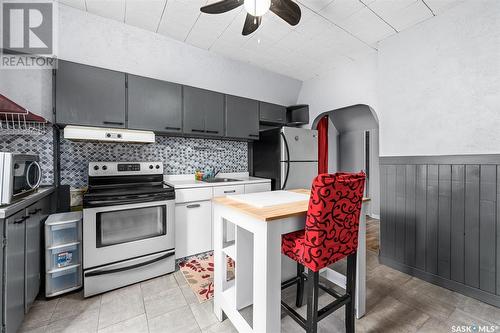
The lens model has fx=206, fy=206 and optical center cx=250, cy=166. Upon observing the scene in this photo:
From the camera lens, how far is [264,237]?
3.71 feet

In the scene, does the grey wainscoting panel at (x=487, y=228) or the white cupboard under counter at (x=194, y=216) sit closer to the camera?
the grey wainscoting panel at (x=487, y=228)

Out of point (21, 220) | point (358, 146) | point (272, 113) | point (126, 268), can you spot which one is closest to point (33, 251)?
point (21, 220)

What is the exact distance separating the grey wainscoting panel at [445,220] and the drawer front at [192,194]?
7.37ft

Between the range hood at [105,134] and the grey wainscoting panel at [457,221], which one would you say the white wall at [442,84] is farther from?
the range hood at [105,134]

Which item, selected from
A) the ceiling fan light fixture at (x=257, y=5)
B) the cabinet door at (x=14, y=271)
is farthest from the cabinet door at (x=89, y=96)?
the ceiling fan light fixture at (x=257, y=5)

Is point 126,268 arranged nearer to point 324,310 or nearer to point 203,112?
point 324,310

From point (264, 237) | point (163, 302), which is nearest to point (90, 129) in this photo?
point (163, 302)

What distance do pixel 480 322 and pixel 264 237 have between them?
6.41ft

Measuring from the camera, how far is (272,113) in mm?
3596

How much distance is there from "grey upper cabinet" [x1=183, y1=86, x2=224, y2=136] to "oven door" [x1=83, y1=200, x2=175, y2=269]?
1.10 meters

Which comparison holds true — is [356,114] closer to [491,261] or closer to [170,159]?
[491,261]

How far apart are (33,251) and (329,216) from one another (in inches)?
89.2

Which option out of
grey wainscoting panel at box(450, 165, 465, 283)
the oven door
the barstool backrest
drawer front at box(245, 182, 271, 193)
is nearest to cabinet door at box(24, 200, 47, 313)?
the oven door

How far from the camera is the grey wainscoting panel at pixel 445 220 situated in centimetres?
185
